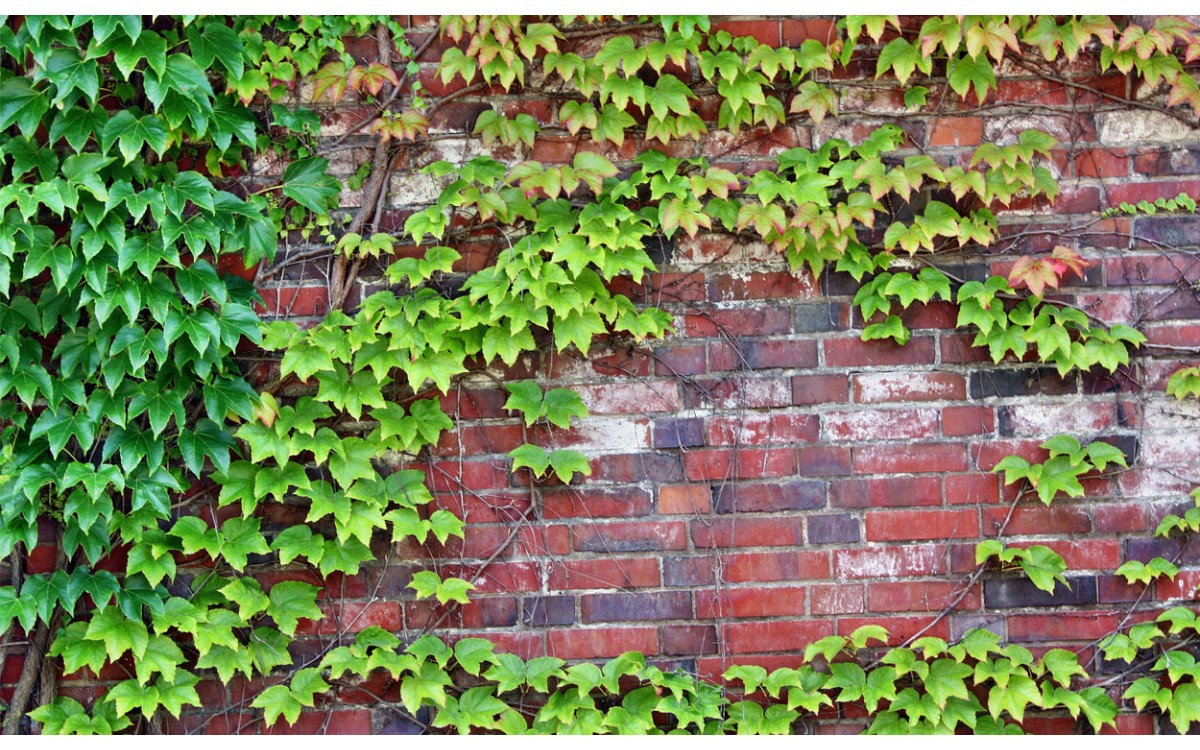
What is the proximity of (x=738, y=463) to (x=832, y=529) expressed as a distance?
255 mm

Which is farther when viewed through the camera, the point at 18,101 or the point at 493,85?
the point at 493,85

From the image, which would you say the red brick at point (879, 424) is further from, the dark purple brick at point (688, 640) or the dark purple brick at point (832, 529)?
the dark purple brick at point (688, 640)

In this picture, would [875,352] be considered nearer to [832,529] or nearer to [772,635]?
[832,529]

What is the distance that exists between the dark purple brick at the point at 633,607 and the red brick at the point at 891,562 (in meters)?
0.36

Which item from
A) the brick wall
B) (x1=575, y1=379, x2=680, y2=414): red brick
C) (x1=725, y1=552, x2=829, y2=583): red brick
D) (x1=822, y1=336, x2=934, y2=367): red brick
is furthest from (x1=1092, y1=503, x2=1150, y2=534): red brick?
(x1=575, y1=379, x2=680, y2=414): red brick

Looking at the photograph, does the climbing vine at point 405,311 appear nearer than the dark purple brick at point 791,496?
Yes

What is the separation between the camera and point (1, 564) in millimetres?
2141

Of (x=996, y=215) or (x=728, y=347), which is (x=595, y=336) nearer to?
(x=728, y=347)

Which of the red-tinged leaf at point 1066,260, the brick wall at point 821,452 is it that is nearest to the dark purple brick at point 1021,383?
the brick wall at point 821,452

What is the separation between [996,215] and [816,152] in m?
0.43

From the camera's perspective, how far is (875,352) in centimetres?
215

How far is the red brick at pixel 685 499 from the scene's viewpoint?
7.06 ft

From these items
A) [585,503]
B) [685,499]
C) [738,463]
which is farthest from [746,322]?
[585,503]

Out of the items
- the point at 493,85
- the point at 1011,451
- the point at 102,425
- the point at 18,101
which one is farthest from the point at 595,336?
the point at 18,101
